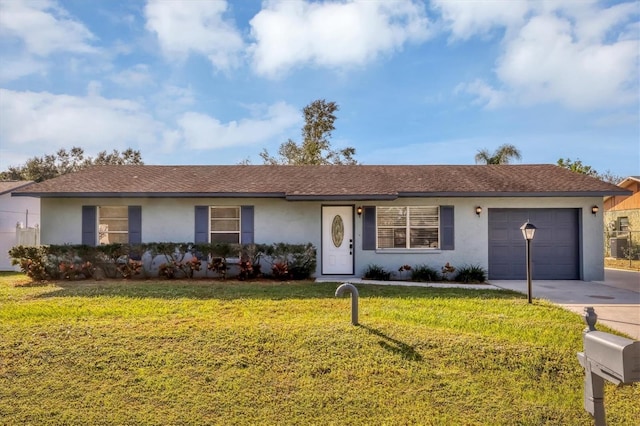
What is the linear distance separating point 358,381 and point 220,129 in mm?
16364

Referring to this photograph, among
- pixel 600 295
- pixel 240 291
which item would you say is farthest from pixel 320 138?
pixel 600 295

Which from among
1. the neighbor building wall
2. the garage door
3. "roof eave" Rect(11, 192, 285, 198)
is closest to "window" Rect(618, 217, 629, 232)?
the neighbor building wall

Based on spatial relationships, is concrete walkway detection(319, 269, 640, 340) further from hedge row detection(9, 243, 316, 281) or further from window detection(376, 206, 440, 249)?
window detection(376, 206, 440, 249)

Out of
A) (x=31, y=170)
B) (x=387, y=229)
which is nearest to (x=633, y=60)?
(x=387, y=229)

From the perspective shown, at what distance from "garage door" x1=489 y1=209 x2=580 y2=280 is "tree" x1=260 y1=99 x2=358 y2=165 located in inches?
756

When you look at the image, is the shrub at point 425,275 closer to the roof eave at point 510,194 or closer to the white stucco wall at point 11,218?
the roof eave at point 510,194

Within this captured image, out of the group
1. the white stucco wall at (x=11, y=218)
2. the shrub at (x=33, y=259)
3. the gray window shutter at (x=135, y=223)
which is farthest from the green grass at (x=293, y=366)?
the white stucco wall at (x=11, y=218)

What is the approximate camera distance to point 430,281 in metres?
11.5

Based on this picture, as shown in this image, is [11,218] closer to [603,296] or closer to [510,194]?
[510,194]

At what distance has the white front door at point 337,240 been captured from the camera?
12.2 m

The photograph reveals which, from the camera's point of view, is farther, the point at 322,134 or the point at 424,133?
the point at 322,134

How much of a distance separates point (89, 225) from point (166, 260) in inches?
108

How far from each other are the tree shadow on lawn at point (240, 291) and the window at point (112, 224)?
210 cm

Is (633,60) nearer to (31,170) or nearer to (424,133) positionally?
(424,133)
